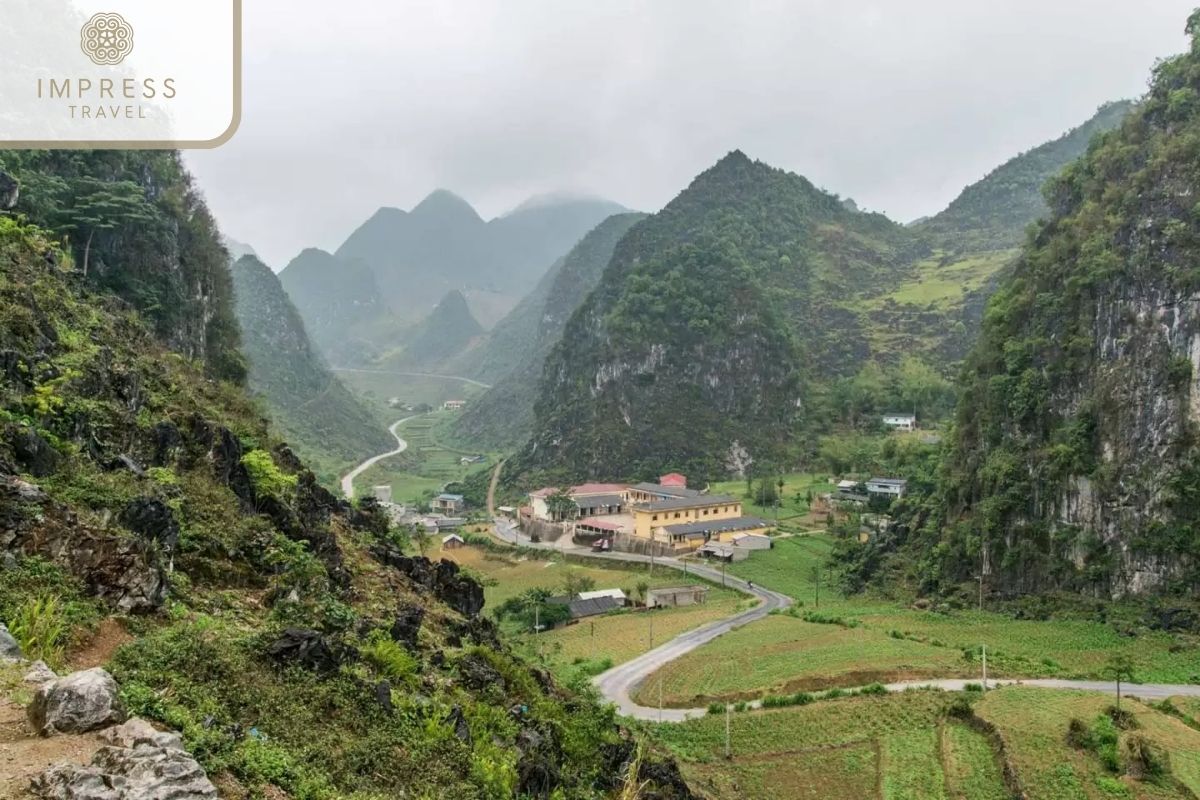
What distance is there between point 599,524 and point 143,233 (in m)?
45.5

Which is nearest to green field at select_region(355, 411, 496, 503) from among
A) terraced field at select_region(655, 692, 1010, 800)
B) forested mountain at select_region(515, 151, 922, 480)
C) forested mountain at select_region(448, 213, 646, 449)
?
forested mountain at select_region(448, 213, 646, 449)

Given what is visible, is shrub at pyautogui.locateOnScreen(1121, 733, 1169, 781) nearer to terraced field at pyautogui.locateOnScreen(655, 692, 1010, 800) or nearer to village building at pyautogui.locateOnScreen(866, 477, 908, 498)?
terraced field at pyautogui.locateOnScreen(655, 692, 1010, 800)

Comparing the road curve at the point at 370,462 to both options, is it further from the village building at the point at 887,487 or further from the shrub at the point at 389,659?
the shrub at the point at 389,659

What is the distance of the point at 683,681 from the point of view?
30453mm

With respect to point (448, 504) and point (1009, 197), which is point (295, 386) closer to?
point (448, 504)

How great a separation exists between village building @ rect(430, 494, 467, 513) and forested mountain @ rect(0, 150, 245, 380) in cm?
4820

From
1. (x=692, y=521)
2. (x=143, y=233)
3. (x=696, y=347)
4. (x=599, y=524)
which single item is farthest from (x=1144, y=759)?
(x=696, y=347)

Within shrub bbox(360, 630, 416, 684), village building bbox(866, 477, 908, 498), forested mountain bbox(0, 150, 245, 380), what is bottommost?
village building bbox(866, 477, 908, 498)

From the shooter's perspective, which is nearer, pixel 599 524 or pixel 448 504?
pixel 599 524

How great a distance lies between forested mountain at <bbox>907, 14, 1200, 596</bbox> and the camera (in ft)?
119

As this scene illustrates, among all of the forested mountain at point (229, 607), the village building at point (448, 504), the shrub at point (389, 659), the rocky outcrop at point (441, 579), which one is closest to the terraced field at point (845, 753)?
the forested mountain at point (229, 607)

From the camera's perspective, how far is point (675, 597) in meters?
48.8

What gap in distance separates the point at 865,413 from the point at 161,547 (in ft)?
305

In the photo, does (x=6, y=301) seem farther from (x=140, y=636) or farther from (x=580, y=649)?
(x=580, y=649)
